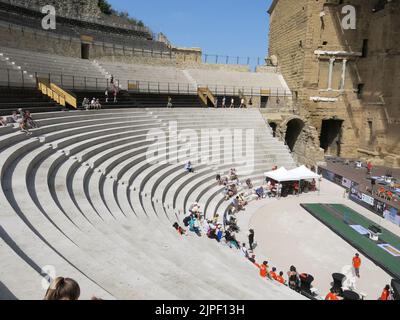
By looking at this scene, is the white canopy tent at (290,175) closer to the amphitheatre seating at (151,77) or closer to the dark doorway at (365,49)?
the amphitheatre seating at (151,77)

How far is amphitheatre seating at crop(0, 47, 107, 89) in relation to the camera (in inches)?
805

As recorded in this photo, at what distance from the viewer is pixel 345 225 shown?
15547mm

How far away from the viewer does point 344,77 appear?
3070 cm

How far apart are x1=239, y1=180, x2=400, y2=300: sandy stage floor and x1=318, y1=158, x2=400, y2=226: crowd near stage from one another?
1.46 feet

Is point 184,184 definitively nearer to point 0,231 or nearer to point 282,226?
point 282,226

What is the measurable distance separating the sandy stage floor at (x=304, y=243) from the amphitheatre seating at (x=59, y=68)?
13.6 metres

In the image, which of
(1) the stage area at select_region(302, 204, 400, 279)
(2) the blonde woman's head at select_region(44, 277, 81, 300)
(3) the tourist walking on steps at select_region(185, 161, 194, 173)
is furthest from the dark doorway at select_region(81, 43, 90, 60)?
(2) the blonde woman's head at select_region(44, 277, 81, 300)

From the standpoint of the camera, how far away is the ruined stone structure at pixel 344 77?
93.5 feet

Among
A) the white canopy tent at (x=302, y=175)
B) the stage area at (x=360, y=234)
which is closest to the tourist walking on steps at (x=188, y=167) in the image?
the white canopy tent at (x=302, y=175)

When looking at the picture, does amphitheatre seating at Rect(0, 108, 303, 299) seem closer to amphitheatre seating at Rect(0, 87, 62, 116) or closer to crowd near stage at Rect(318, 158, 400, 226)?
amphitheatre seating at Rect(0, 87, 62, 116)

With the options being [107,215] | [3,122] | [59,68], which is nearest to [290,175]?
[107,215]
